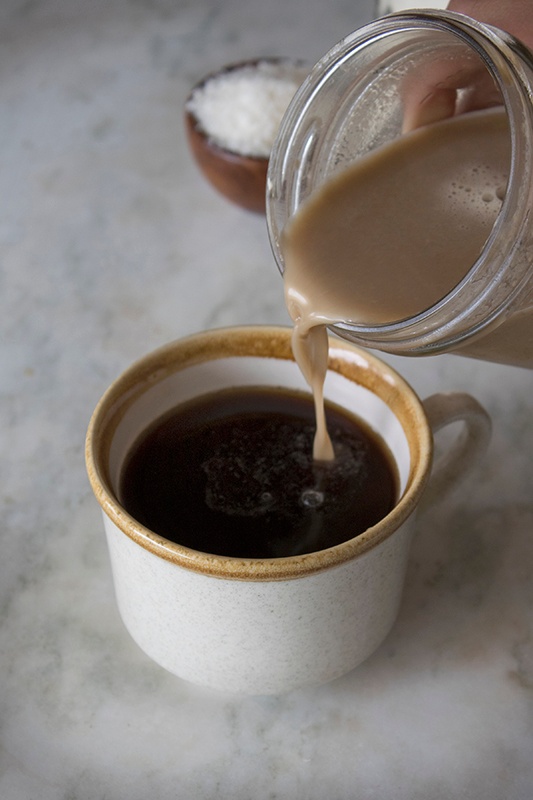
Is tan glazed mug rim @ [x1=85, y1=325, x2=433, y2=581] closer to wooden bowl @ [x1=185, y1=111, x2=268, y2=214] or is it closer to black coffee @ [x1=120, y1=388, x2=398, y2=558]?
black coffee @ [x1=120, y1=388, x2=398, y2=558]

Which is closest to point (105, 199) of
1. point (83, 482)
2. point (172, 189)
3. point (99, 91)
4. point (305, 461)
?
point (172, 189)

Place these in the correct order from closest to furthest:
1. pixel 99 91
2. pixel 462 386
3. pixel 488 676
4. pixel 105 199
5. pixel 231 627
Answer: pixel 231 627 < pixel 488 676 < pixel 462 386 < pixel 105 199 < pixel 99 91

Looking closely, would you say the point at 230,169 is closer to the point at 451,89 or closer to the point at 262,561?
the point at 451,89

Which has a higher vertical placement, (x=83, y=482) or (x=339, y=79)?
(x=339, y=79)

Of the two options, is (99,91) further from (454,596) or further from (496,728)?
(496,728)

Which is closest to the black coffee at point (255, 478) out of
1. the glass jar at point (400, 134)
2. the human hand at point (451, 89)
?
the glass jar at point (400, 134)

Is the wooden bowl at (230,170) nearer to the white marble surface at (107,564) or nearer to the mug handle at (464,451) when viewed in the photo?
the white marble surface at (107,564)
